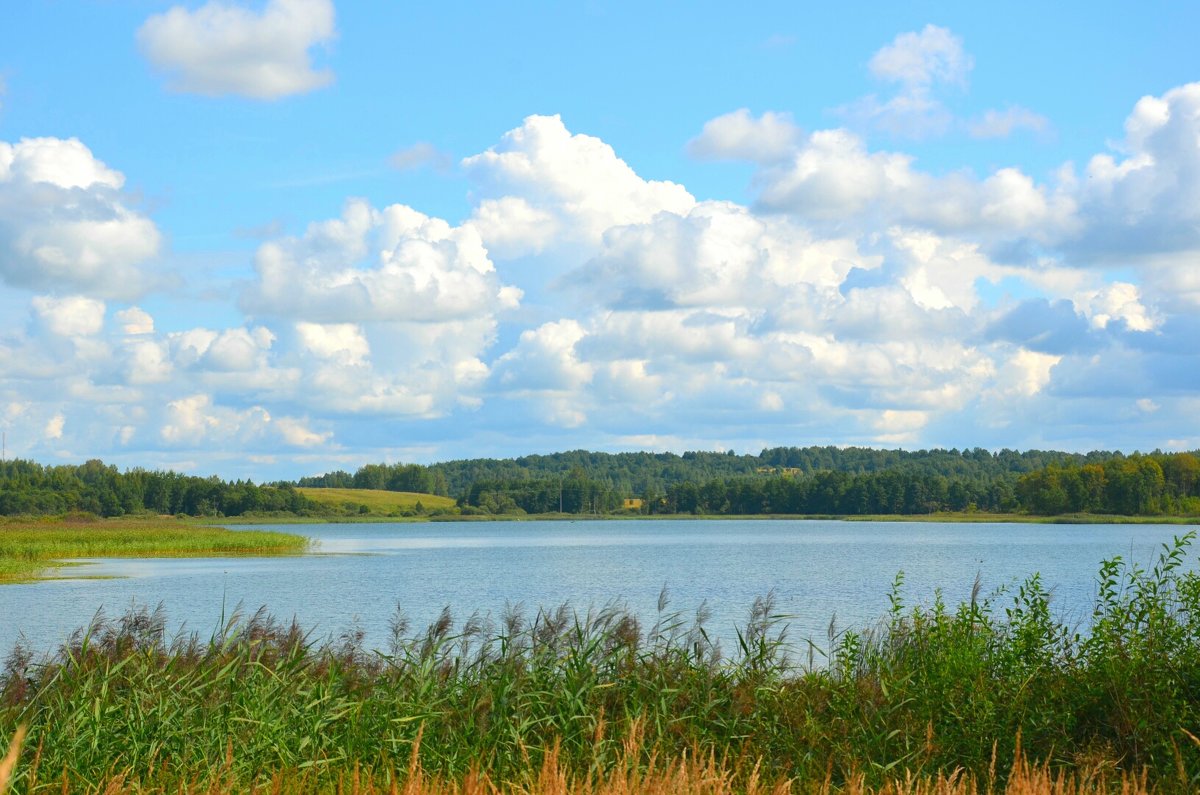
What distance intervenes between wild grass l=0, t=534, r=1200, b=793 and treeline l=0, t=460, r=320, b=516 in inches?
6043

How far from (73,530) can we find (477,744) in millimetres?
72515

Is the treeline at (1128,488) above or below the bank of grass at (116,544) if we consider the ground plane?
above

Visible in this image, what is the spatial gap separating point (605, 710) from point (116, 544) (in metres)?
65.4

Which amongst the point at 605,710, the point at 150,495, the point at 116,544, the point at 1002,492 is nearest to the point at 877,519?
the point at 1002,492

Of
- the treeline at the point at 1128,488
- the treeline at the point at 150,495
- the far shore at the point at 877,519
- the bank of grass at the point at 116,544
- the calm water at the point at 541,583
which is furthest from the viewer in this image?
the treeline at the point at 150,495

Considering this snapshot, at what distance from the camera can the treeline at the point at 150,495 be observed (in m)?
156

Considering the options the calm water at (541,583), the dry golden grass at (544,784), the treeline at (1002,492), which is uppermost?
the treeline at (1002,492)

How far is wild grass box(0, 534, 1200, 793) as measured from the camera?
9492mm

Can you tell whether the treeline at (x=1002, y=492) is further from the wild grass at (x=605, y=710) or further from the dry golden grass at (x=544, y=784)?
the dry golden grass at (x=544, y=784)

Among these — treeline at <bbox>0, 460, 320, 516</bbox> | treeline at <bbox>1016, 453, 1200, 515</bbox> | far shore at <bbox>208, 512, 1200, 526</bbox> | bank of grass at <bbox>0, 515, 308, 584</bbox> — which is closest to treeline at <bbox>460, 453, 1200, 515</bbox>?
treeline at <bbox>1016, 453, 1200, 515</bbox>

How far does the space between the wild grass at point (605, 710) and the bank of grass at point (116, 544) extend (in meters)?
47.2

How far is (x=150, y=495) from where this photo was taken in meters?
168

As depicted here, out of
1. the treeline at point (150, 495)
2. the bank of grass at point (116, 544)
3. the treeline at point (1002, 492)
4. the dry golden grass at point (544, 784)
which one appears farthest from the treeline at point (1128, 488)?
the dry golden grass at point (544, 784)

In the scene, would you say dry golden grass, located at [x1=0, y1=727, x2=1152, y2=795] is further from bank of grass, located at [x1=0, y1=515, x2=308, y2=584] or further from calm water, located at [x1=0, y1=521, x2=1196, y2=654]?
bank of grass, located at [x1=0, y1=515, x2=308, y2=584]
